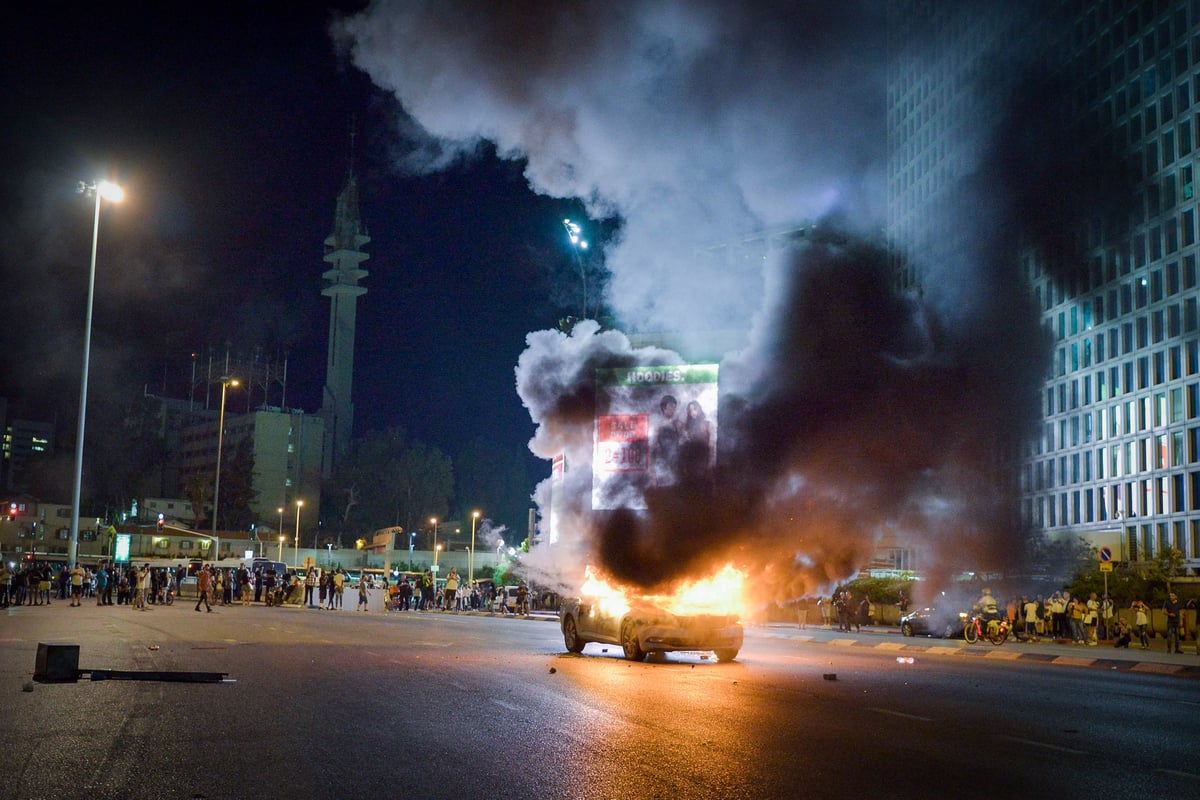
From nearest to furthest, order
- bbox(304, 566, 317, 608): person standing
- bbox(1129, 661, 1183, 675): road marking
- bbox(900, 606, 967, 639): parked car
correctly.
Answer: bbox(1129, 661, 1183, 675): road marking < bbox(900, 606, 967, 639): parked car < bbox(304, 566, 317, 608): person standing

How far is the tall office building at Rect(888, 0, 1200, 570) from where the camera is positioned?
137ft

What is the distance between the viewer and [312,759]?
8.15 meters

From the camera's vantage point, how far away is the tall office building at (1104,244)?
41750 mm

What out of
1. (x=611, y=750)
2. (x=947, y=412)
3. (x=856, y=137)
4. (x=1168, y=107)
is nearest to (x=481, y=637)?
(x=947, y=412)

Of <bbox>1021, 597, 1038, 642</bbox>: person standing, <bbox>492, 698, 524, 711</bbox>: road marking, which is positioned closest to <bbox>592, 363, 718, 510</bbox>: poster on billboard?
<bbox>492, 698, 524, 711</bbox>: road marking

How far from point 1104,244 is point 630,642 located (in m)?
51.4

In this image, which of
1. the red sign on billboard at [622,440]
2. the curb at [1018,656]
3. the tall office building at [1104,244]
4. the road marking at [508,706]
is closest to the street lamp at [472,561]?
the curb at [1018,656]

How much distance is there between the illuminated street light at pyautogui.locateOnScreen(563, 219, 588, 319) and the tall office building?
13436 mm

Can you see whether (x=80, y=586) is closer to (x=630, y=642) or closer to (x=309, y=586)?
(x=309, y=586)

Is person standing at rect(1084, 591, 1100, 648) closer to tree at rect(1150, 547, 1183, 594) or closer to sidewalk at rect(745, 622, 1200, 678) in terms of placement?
sidewalk at rect(745, 622, 1200, 678)

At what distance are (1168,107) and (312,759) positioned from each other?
2615 inches

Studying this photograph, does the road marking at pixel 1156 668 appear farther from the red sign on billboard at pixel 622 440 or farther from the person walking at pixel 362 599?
the person walking at pixel 362 599

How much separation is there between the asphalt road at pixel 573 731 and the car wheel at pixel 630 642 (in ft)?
2.12

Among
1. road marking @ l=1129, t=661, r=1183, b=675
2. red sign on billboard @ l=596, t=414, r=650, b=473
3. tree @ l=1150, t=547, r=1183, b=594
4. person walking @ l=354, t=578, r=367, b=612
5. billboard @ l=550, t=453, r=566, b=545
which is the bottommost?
person walking @ l=354, t=578, r=367, b=612
